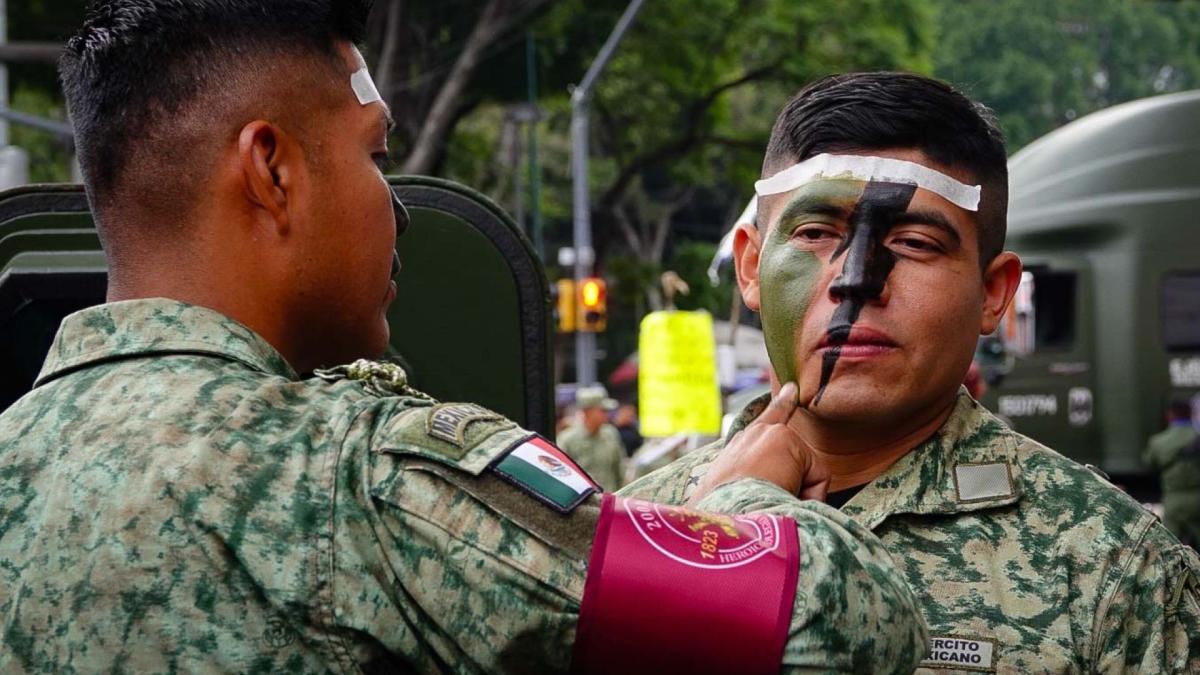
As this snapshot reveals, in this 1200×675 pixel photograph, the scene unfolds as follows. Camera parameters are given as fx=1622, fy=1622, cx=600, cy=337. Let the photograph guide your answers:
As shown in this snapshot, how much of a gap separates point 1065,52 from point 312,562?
175 ft

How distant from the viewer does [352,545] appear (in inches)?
70.1

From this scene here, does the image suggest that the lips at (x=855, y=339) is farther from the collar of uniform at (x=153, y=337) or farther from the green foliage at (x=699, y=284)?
the green foliage at (x=699, y=284)

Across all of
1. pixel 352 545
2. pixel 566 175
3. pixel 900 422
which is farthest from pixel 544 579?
pixel 566 175

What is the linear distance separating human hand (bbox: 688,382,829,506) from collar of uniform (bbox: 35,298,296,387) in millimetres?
582

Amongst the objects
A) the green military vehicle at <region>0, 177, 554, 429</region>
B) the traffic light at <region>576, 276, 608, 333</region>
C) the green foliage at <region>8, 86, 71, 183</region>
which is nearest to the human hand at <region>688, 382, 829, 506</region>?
the green military vehicle at <region>0, 177, 554, 429</region>

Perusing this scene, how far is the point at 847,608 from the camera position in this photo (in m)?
1.74

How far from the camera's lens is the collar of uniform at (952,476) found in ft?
8.66

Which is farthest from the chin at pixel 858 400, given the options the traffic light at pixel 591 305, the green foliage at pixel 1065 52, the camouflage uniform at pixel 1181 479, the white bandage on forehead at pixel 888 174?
the green foliage at pixel 1065 52

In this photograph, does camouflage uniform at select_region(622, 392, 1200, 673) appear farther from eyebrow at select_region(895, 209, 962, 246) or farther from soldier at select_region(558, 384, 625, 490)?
soldier at select_region(558, 384, 625, 490)

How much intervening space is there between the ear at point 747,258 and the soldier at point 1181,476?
431 inches

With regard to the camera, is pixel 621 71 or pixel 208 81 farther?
pixel 621 71

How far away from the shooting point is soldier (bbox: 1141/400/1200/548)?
43.0ft

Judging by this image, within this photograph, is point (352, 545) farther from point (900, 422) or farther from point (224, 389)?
point (900, 422)

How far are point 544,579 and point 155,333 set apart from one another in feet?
1.90
